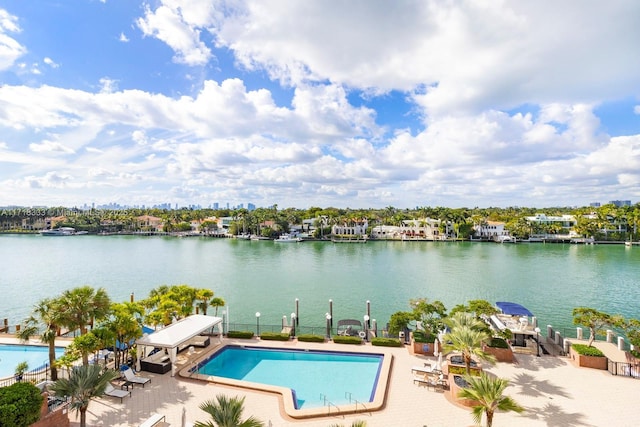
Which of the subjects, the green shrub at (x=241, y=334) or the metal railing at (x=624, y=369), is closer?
the metal railing at (x=624, y=369)

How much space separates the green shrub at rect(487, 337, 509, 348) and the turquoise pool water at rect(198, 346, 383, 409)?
17.1ft

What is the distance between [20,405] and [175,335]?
6714mm

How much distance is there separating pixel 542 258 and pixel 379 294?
1692 inches

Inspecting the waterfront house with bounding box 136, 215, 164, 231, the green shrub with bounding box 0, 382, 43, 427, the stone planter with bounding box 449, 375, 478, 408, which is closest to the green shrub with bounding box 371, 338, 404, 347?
the stone planter with bounding box 449, 375, 478, 408

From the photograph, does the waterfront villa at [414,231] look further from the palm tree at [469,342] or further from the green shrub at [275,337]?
the palm tree at [469,342]

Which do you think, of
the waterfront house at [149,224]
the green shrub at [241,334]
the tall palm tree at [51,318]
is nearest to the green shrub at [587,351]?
the green shrub at [241,334]

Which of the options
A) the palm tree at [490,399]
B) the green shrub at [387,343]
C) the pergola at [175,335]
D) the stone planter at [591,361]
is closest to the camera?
the palm tree at [490,399]

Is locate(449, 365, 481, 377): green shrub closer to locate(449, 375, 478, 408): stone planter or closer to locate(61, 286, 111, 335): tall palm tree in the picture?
locate(449, 375, 478, 408): stone planter

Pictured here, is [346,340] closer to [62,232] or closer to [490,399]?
[490,399]

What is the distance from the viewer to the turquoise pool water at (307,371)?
1308 cm

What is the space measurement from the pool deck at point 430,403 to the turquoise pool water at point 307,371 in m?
1.37

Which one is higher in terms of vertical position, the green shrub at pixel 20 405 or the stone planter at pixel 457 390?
Answer: the green shrub at pixel 20 405

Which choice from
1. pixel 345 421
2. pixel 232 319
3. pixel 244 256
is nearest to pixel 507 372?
pixel 345 421

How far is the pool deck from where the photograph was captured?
10.4 metres
